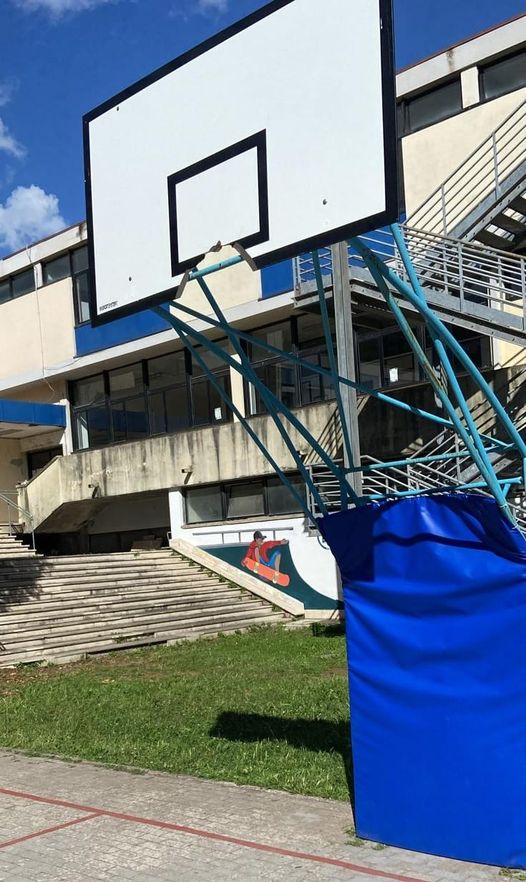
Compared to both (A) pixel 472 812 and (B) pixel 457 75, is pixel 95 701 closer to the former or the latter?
(A) pixel 472 812

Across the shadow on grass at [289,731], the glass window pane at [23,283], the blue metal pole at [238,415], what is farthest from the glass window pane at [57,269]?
the blue metal pole at [238,415]

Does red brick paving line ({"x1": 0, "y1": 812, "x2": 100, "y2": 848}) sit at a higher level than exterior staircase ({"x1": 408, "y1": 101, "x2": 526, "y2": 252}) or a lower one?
lower

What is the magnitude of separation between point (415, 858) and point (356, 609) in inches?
61.2

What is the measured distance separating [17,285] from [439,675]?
2977 cm

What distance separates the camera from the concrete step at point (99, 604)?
18391 millimetres

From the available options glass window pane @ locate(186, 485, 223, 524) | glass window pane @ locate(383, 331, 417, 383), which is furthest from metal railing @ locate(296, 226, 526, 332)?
glass window pane @ locate(186, 485, 223, 524)

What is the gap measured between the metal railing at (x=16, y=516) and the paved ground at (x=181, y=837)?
78.7ft

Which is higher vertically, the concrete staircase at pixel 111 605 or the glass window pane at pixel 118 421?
the glass window pane at pixel 118 421

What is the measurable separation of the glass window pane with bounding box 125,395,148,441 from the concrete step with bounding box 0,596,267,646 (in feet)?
25.4

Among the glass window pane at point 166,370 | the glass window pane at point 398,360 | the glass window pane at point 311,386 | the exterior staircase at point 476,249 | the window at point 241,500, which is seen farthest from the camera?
the glass window pane at point 166,370

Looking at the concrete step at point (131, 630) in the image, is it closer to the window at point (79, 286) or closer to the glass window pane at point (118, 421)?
the glass window pane at point (118, 421)

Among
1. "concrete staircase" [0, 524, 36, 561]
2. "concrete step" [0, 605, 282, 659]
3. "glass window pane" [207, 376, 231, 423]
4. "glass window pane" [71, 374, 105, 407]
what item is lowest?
"concrete step" [0, 605, 282, 659]

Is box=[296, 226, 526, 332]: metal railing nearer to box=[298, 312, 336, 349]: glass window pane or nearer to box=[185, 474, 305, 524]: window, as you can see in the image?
box=[298, 312, 336, 349]: glass window pane

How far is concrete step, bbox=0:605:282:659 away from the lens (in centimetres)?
1691
